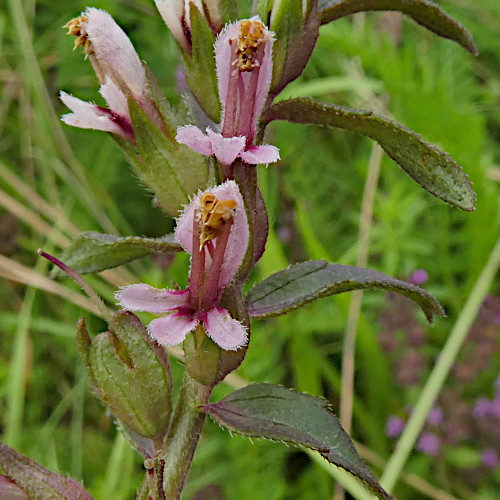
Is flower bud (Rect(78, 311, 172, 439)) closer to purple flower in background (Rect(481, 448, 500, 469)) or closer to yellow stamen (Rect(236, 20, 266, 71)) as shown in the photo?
yellow stamen (Rect(236, 20, 266, 71))

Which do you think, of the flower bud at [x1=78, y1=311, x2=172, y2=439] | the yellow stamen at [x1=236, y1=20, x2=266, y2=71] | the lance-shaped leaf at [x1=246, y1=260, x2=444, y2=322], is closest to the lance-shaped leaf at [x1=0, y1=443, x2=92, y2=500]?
the flower bud at [x1=78, y1=311, x2=172, y2=439]

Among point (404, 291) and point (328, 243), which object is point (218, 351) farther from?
point (328, 243)

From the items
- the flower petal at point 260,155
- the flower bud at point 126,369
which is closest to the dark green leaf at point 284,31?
the flower petal at point 260,155

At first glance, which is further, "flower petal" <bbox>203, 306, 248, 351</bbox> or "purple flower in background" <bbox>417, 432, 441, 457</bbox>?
"purple flower in background" <bbox>417, 432, 441, 457</bbox>

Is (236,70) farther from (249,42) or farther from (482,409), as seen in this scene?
(482,409)

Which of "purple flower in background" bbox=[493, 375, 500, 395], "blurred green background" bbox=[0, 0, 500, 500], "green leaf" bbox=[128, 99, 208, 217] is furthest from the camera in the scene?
"purple flower in background" bbox=[493, 375, 500, 395]

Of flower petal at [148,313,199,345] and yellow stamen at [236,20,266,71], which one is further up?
yellow stamen at [236,20,266,71]

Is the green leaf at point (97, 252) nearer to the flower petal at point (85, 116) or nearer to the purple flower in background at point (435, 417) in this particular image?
the flower petal at point (85, 116)
